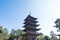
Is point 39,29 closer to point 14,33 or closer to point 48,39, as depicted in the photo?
point 48,39

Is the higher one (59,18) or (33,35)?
(59,18)

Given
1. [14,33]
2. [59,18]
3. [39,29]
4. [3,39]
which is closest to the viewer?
[59,18]

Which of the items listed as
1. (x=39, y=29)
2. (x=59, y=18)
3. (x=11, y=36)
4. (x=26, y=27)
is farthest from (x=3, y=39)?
(x=59, y=18)

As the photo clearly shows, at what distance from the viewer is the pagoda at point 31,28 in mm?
41094

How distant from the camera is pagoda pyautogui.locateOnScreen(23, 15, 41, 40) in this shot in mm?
41094

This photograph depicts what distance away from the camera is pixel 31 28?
141 feet

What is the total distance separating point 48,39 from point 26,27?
12.8 meters

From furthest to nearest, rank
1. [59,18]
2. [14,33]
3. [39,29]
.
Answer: [14,33]
[39,29]
[59,18]

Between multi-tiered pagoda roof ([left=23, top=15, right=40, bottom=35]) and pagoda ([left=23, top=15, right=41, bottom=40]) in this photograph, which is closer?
pagoda ([left=23, top=15, right=41, bottom=40])

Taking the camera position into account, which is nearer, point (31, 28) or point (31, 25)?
point (31, 28)

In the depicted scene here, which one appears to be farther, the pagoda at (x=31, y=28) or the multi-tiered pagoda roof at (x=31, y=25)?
the multi-tiered pagoda roof at (x=31, y=25)

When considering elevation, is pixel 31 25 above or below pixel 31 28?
above

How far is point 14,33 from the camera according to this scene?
5394 centimetres

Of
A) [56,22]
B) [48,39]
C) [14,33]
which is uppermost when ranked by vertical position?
[56,22]
